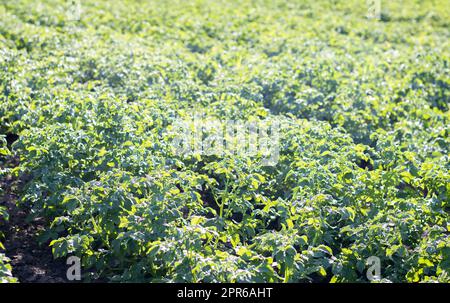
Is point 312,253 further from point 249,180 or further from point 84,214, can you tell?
point 84,214

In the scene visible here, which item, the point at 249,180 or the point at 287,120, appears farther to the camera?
the point at 287,120

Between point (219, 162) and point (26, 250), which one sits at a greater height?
point (219, 162)

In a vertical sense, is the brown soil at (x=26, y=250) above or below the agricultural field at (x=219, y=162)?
below

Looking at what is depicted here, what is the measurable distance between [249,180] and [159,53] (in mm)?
4309

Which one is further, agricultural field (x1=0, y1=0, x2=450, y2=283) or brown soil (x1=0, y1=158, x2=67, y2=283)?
brown soil (x1=0, y1=158, x2=67, y2=283)

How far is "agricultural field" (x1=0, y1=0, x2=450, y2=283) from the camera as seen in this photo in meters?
4.42

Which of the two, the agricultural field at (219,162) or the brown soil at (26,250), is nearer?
the agricultural field at (219,162)

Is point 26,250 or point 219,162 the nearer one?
point 26,250

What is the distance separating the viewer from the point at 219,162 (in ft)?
16.9

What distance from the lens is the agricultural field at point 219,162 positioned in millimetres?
4422

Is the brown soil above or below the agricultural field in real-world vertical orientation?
below

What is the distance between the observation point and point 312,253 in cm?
433
